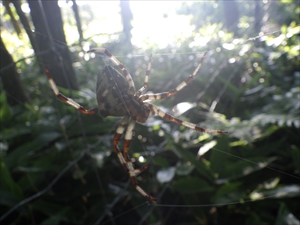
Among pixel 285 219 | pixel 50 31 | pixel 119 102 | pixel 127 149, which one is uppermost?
pixel 50 31

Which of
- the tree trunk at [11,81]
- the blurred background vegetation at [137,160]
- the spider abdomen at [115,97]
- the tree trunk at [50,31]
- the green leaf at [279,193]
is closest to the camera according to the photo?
the spider abdomen at [115,97]

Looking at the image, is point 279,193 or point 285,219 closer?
point 285,219

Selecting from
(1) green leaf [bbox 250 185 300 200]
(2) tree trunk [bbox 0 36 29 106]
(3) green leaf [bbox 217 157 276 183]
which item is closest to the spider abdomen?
(3) green leaf [bbox 217 157 276 183]

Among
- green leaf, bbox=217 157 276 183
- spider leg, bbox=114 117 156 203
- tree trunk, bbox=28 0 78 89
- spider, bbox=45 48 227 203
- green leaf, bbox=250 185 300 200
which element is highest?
tree trunk, bbox=28 0 78 89

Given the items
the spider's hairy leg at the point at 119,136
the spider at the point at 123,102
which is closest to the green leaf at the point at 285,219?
the spider at the point at 123,102

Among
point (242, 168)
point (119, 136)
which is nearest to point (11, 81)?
point (119, 136)

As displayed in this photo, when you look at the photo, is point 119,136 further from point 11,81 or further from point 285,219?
point 11,81

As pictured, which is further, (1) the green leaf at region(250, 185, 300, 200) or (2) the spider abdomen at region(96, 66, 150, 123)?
(1) the green leaf at region(250, 185, 300, 200)

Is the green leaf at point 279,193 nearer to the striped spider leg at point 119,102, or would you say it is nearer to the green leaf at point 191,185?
the green leaf at point 191,185

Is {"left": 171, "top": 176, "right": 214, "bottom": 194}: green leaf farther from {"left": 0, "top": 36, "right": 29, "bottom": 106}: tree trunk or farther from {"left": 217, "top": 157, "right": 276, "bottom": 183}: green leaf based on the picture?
{"left": 0, "top": 36, "right": 29, "bottom": 106}: tree trunk

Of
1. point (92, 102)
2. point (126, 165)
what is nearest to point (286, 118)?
point (126, 165)
